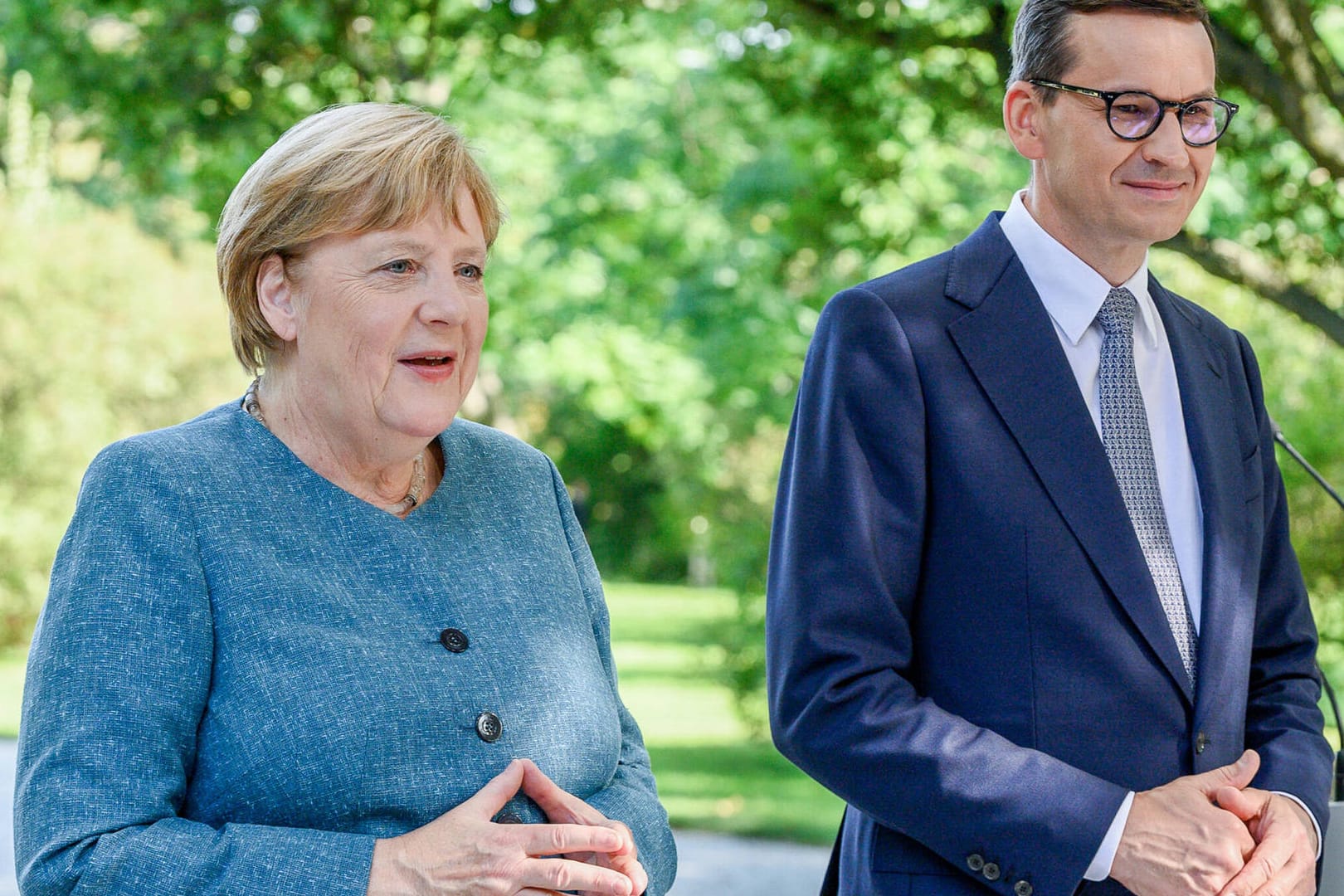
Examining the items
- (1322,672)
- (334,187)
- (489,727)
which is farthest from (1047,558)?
(334,187)

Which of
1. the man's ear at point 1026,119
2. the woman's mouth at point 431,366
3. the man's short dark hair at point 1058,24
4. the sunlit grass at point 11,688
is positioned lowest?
the sunlit grass at point 11,688

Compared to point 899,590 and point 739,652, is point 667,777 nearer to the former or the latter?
point 739,652

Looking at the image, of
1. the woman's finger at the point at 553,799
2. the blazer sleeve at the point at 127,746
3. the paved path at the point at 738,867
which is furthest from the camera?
the paved path at the point at 738,867

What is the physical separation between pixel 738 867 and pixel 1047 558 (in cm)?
506

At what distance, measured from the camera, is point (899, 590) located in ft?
6.43

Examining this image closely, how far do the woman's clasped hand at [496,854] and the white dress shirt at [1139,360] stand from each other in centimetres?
91

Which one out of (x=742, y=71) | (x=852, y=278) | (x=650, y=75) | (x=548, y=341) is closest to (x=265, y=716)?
(x=742, y=71)

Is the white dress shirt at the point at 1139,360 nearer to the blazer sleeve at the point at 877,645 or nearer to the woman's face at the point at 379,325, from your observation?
the blazer sleeve at the point at 877,645

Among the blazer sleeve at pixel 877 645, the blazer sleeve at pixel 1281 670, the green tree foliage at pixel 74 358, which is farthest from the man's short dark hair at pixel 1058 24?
the green tree foliage at pixel 74 358

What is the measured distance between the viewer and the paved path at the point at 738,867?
6281 mm

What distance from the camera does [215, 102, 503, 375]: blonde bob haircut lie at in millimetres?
1932

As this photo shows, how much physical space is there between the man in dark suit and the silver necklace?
1.81ft

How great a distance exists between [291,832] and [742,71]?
4642 millimetres

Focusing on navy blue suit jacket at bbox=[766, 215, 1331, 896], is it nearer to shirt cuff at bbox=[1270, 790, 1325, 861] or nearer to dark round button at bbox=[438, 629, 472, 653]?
shirt cuff at bbox=[1270, 790, 1325, 861]
